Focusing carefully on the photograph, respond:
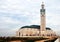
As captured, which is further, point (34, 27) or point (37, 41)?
point (34, 27)

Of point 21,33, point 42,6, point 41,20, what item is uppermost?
point 42,6

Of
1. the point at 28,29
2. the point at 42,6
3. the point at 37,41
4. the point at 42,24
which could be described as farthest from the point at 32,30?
the point at 37,41

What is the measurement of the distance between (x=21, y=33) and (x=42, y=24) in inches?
450

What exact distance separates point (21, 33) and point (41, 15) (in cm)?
1296

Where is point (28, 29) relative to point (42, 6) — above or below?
below

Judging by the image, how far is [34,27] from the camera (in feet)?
252

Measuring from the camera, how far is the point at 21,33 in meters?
73.6

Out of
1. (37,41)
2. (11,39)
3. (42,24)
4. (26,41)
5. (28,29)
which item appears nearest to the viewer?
(11,39)

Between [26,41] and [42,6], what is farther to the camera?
[42,6]

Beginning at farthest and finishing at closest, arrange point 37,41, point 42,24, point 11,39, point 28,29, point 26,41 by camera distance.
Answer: point 28,29, point 42,24, point 37,41, point 26,41, point 11,39

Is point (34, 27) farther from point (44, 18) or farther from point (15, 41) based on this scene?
point (15, 41)

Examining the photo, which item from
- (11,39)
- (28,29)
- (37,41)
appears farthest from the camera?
(28,29)

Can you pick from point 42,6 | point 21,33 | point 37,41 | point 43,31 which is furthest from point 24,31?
point 37,41

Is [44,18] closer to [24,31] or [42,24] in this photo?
[42,24]
